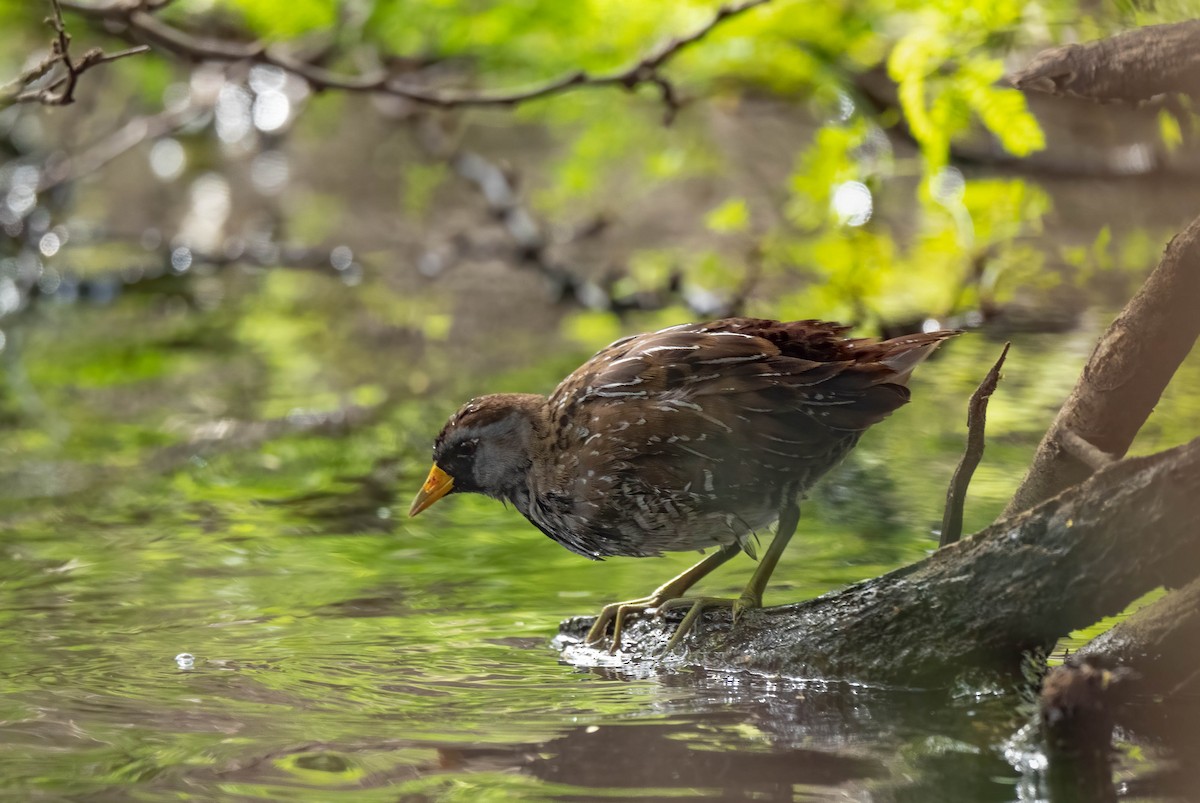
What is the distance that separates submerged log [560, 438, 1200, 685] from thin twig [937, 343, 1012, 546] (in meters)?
0.24

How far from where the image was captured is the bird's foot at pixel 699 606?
4379mm

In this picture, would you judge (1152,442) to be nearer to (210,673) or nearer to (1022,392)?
(1022,392)

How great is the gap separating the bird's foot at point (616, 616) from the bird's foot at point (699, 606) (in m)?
0.04

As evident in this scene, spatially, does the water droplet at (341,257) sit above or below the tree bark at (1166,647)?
above

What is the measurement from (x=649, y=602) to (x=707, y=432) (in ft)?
2.27

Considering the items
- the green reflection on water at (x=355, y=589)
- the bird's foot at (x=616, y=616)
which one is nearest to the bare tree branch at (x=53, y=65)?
the green reflection on water at (x=355, y=589)

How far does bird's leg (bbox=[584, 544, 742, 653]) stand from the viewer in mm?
4484

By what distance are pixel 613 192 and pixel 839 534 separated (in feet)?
26.7

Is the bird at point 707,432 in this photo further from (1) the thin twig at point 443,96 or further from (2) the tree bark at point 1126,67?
(1) the thin twig at point 443,96

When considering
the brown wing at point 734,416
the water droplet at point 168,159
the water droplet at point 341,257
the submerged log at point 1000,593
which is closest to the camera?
the submerged log at point 1000,593

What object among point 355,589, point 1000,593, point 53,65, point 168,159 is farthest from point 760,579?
point 168,159

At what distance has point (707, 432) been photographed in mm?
4156

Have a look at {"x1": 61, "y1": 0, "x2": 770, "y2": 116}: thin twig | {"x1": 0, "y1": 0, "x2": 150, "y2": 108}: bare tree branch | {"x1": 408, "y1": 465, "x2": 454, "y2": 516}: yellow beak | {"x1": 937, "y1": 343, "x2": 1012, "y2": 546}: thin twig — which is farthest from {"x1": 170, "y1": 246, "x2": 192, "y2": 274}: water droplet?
{"x1": 937, "y1": 343, "x2": 1012, "y2": 546}: thin twig

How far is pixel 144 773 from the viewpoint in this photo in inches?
134
